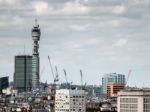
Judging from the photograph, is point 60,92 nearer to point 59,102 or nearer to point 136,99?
point 59,102

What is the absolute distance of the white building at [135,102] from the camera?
194 m

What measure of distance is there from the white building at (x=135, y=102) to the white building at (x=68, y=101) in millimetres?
12922

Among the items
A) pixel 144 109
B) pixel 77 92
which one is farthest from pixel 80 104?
pixel 144 109

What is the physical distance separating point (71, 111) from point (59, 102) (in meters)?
3.46

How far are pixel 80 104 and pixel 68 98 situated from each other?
755 cm

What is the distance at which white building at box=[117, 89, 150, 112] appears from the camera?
19400 cm

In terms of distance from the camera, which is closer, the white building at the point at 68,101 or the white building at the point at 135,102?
the white building at the point at 68,101

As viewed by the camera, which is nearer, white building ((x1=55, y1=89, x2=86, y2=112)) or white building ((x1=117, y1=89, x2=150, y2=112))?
white building ((x1=55, y1=89, x2=86, y2=112))

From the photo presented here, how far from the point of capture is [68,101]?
181m

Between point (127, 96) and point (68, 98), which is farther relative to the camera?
point (127, 96)

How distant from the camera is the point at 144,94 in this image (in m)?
195

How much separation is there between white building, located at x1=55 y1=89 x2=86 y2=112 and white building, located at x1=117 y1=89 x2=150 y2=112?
1292cm

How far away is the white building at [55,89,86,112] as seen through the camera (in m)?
180

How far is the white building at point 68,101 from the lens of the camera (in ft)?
591
